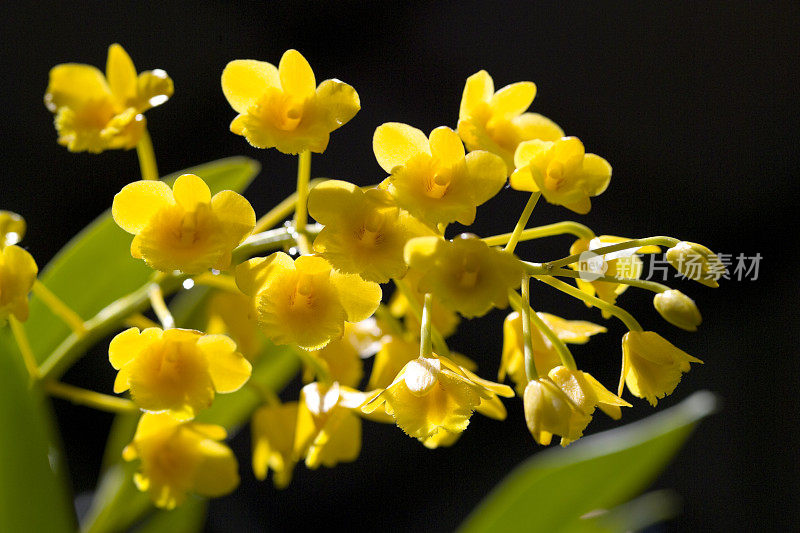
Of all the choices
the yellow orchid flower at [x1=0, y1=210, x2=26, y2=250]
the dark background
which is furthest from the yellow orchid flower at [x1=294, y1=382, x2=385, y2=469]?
the dark background

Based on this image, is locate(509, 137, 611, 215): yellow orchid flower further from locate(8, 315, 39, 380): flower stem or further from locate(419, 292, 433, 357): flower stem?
locate(8, 315, 39, 380): flower stem

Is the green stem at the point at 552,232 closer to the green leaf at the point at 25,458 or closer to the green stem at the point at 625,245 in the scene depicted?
the green stem at the point at 625,245

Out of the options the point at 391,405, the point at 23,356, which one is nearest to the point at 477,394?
the point at 391,405

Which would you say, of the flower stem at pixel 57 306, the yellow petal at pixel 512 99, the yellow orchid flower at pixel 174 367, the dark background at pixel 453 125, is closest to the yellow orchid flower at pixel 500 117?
the yellow petal at pixel 512 99

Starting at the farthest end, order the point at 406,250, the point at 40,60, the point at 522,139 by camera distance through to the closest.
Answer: the point at 40,60, the point at 522,139, the point at 406,250

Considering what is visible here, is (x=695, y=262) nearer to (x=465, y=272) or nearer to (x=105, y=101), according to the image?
(x=465, y=272)

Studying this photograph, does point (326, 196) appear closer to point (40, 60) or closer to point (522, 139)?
point (522, 139)

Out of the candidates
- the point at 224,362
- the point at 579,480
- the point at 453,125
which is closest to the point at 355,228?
the point at 224,362
